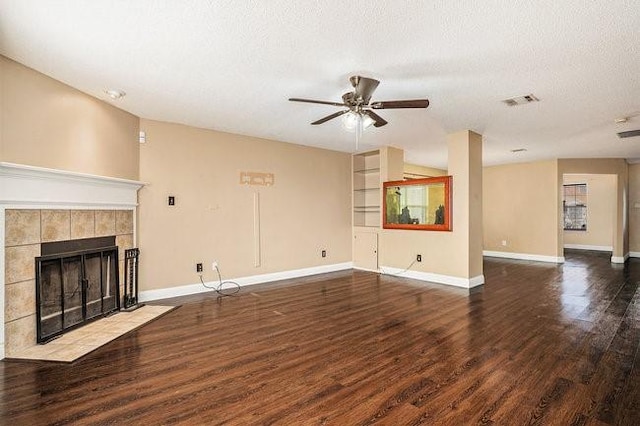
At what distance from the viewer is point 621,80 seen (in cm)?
306

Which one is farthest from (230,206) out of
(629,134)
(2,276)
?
(629,134)

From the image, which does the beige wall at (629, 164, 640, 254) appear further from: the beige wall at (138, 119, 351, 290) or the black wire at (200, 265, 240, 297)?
the black wire at (200, 265, 240, 297)

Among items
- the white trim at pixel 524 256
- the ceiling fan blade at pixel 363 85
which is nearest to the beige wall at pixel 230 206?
the ceiling fan blade at pixel 363 85

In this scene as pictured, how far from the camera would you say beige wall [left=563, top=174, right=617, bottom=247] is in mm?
9391

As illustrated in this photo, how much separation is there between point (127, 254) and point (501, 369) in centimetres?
422

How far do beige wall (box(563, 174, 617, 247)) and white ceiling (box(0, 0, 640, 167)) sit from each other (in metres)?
6.59

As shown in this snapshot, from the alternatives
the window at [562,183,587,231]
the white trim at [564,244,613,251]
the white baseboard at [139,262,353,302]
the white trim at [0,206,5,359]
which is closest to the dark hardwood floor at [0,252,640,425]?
the white trim at [0,206,5,359]

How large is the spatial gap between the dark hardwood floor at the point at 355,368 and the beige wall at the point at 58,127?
1825mm

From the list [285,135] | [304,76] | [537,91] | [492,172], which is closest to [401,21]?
[304,76]

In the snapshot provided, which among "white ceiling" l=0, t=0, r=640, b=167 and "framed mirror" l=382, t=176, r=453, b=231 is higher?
"white ceiling" l=0, t=0, r=640, b=167

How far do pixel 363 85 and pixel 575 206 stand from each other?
10.8 metres

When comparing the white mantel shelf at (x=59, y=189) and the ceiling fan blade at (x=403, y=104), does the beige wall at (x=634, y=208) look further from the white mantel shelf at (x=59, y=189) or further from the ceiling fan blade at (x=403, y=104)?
the white mantel shelf at (x=59, y=189)

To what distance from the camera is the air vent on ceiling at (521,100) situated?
354 centimetres

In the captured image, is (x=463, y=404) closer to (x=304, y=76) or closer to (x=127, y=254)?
(x=304, y=76)
